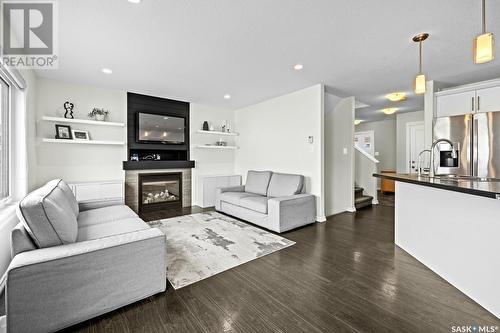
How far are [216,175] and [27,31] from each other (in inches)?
158

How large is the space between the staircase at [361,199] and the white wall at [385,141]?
257 centimetres

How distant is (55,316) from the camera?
56.1 inches

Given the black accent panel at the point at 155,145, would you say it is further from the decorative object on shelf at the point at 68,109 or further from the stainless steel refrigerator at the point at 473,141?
the stainless steel refrigerator at the point at 473,141

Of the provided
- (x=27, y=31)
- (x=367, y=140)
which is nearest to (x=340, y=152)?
(x=367, y=140)

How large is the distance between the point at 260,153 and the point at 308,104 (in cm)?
172

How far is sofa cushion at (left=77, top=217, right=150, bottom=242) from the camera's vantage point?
2000 millimetres

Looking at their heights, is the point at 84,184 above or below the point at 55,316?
above

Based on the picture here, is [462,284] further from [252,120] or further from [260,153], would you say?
[252,120]

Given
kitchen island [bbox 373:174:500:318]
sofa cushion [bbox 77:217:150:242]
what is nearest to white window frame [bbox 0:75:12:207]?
sofa cushion [bbox 77:217:150:242]

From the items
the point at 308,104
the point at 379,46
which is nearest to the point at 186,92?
the point at 308,104

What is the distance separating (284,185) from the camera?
13.4ft

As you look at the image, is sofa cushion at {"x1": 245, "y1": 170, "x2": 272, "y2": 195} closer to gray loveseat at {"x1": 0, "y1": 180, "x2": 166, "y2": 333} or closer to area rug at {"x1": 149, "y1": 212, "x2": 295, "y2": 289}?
area rug at {"x1": 149, "y1": 212, "x2": 295, "y2": 289}

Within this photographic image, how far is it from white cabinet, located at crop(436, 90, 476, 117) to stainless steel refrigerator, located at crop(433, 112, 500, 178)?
0.35ft

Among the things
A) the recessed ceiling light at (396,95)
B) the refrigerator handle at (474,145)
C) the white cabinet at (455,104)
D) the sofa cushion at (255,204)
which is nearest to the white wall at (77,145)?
the sofa cushion at (255,204)
